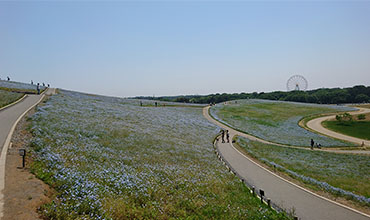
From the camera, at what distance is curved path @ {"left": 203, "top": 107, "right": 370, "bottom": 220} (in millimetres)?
13383

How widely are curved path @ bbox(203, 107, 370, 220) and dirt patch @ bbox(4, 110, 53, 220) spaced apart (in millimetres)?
13663

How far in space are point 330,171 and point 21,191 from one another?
26499 millimetres

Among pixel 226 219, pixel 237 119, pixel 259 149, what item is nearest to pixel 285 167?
pixel 259 149

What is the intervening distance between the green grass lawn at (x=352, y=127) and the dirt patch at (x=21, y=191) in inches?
2428

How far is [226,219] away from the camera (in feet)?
35.4

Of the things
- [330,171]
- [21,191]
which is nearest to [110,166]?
[21,191]

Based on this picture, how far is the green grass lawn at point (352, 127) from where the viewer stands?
173 ft

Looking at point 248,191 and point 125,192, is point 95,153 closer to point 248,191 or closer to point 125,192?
point 125,192

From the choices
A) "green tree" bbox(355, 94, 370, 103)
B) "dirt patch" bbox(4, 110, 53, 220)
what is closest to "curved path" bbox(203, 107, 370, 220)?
"dirt patch" bbox(4, 110, 53, 220)

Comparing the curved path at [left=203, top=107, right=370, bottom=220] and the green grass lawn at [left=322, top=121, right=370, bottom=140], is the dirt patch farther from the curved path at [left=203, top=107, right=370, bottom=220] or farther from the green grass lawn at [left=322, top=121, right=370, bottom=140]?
the green grass lawn at [left=322, top=121, right=370, bottom=140]

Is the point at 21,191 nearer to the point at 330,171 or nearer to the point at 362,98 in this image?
the point at 330,171

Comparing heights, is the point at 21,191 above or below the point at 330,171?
above

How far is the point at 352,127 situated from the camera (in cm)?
5972

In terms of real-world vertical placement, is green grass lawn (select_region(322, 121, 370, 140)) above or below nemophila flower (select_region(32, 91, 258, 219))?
below
